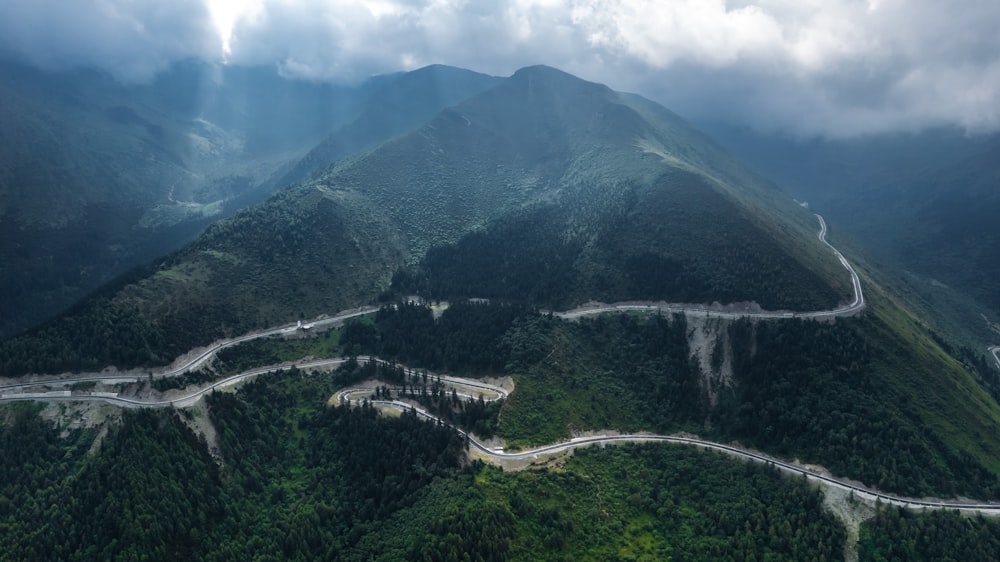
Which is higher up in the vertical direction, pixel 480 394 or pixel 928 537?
pixel 480 394

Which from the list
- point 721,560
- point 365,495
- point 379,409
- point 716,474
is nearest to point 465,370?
point 379,409

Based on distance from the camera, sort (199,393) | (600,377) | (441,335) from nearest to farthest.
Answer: (199,393), (600,377), (441,335)

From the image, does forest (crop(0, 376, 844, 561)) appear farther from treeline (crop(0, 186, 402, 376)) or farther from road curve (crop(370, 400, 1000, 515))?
treeline (crop(0, 186, 402, 376))

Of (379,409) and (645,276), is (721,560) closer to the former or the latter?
(379,409)

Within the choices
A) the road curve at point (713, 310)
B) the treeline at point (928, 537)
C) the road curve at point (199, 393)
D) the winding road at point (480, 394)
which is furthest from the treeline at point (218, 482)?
the treeline at point (928, 537)

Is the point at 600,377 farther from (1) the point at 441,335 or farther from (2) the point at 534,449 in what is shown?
(1) the point at 441,335

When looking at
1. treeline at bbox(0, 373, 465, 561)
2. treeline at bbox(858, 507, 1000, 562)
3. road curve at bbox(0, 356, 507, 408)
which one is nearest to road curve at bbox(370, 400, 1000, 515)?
treeline at bbox(858, 507, 1000, 562)

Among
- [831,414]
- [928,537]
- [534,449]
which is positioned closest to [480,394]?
[534,449]

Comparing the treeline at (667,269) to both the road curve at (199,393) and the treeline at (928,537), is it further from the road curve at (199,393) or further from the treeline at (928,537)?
the treeline at (928,537)
